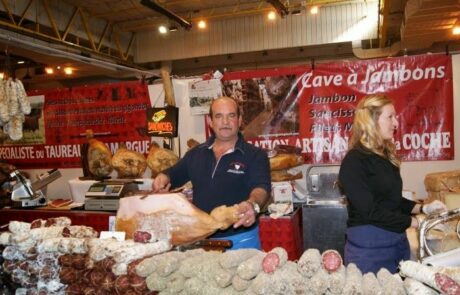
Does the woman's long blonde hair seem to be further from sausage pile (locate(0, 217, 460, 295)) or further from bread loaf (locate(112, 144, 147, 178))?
bread loaf (locate(112, 144, 147, 178))

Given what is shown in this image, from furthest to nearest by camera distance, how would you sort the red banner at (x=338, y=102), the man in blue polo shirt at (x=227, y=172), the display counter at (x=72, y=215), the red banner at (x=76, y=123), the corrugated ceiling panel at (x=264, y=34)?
the corrugated ceiling panel at (x=264, y=34) → the red banner at (x=76, y=123) → the display counter at (x=72, y=215) → the red banner at (x=338, y=102) → the man in blue polo shirt at (x=227, y=172)

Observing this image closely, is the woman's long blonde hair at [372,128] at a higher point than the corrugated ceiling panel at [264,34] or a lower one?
lower

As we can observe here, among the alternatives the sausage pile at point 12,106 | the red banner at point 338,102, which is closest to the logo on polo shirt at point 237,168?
the sausage pile at point 12,106

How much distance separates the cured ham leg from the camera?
1716 mm

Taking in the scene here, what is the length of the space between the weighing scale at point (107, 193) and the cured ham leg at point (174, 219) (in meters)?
2.38

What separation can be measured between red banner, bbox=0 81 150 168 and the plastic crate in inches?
73.3

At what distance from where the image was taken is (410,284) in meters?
1.18

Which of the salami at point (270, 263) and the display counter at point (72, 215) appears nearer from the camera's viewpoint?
the salami at point (270, 263)

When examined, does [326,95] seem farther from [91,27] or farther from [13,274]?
[91,27]

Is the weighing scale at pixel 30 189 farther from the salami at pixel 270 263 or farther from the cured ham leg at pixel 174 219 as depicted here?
the salami at pixel 270 263

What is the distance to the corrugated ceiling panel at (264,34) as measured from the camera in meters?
7.74

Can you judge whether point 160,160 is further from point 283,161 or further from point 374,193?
point 374,193

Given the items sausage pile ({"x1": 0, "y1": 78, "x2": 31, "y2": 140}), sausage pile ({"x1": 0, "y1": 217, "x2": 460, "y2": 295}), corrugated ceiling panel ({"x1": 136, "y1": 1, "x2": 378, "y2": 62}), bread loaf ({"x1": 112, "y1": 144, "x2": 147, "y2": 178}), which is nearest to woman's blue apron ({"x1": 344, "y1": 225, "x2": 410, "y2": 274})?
sausage pile ({"x1": 0, "y1": 217, "x2": 460, "y2": 295})

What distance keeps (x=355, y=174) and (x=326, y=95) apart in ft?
7.26
